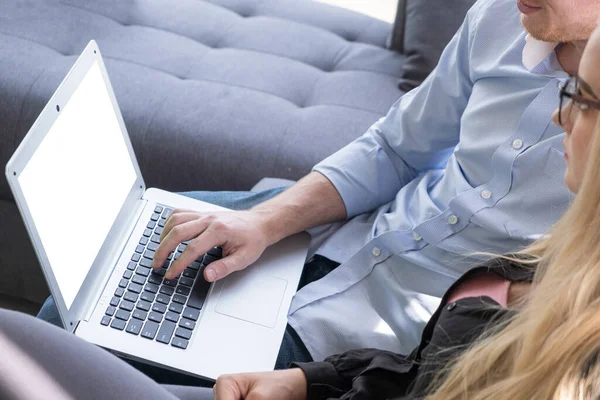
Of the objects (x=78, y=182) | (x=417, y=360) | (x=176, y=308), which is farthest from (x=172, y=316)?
(x=417, y=360)

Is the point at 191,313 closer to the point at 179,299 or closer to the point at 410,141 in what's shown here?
the point at 179,299

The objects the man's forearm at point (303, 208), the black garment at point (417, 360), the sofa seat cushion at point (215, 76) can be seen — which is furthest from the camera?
the sofa seat cushion at point (215, 76)

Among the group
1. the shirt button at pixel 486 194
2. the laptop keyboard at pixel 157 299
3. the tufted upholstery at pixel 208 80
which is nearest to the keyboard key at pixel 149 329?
the laptop keyboard at pixel 157 299

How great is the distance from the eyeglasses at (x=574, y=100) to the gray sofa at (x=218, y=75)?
88 cm

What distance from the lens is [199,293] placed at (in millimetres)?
1107

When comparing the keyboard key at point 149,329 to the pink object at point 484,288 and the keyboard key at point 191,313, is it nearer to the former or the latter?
the keyboard key at point 191,313

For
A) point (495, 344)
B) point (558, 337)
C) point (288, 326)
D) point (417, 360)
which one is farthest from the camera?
point (288, 326)

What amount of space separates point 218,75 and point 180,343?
93cm

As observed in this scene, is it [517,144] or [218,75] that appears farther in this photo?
[218,75]

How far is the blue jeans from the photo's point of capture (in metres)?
1.09

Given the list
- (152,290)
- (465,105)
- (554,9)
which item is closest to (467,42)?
(465,105)

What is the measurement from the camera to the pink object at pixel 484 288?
0.97 meters

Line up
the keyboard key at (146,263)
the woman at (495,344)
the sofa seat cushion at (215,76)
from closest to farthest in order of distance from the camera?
the woman at (495,344), the keyboard key at (146,263), the sofa seat cushion at (215,76)

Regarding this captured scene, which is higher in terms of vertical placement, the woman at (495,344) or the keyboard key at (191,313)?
the woman at (495,344)
